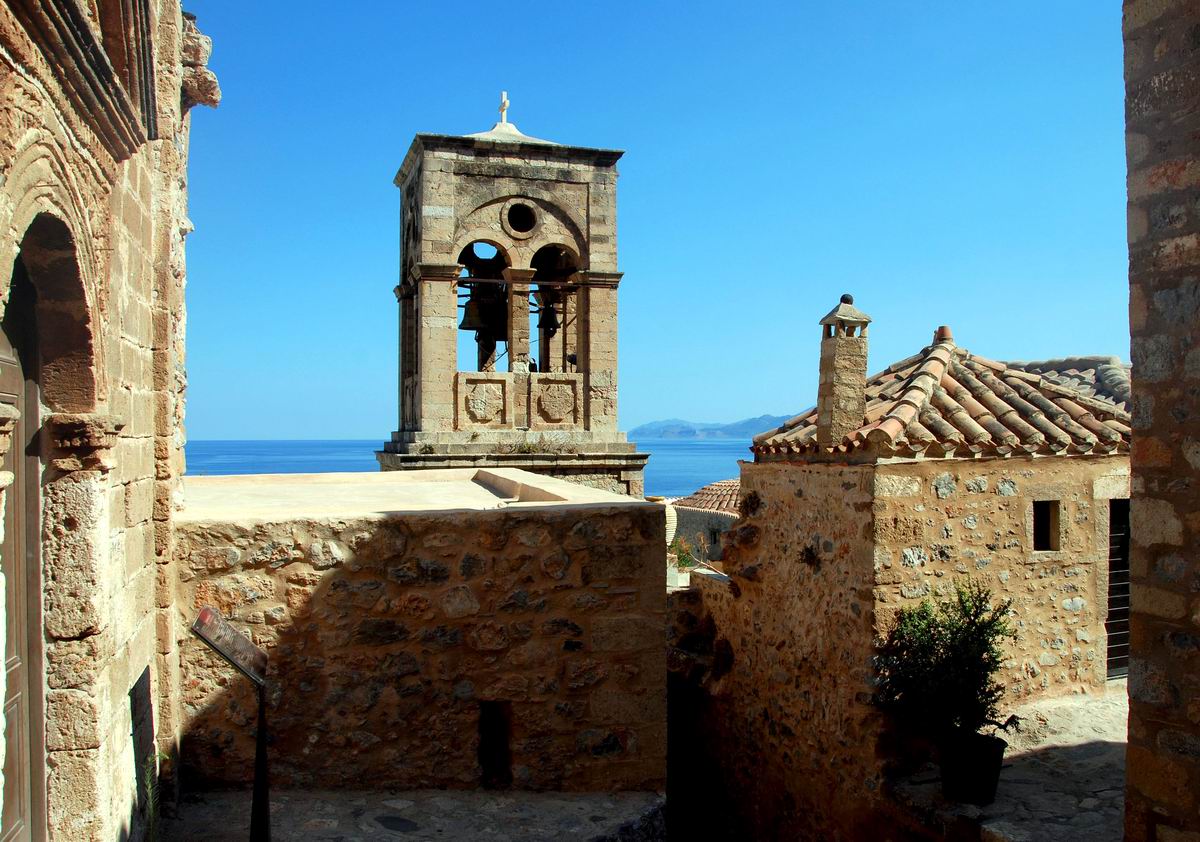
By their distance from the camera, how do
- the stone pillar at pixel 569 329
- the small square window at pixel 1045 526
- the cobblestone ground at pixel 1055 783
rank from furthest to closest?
1. the stone pillar at pixel 569 329
2. the small square window at pixel 1045 526
3. the cobblestone ground at pixel 1055 783

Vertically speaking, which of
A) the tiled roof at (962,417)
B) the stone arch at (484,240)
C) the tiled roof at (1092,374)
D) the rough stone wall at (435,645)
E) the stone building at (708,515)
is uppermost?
the stone arch at (484,240)

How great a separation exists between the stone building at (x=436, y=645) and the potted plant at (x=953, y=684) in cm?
311

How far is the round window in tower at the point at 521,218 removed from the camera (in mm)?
12734

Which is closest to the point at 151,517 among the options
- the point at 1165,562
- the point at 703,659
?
the point at 1165,562

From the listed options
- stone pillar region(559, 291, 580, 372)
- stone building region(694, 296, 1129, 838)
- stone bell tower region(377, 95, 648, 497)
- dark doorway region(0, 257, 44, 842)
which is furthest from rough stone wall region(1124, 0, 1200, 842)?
stone pillar region(559, 291, 580, 372)

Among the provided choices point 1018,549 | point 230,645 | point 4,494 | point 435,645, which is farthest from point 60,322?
point 1018,549

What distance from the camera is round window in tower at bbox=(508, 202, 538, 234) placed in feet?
41.8

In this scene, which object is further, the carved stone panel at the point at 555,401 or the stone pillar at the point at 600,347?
the stone pillar at the point at 600,347

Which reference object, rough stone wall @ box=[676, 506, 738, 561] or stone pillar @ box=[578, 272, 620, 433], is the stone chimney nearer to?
stone pillar @ box=[578, 272, 620, 433]

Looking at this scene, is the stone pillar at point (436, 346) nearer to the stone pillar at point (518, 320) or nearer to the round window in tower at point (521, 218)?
the stone pillar at point (518, 320)

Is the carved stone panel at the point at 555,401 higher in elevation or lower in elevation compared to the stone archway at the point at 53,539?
higher

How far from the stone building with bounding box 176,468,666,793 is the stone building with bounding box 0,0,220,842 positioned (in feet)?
1.94

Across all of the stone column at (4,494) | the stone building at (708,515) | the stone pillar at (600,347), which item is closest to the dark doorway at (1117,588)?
the stone pillar at (600,347)

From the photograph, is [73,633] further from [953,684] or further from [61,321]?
[953,684]
